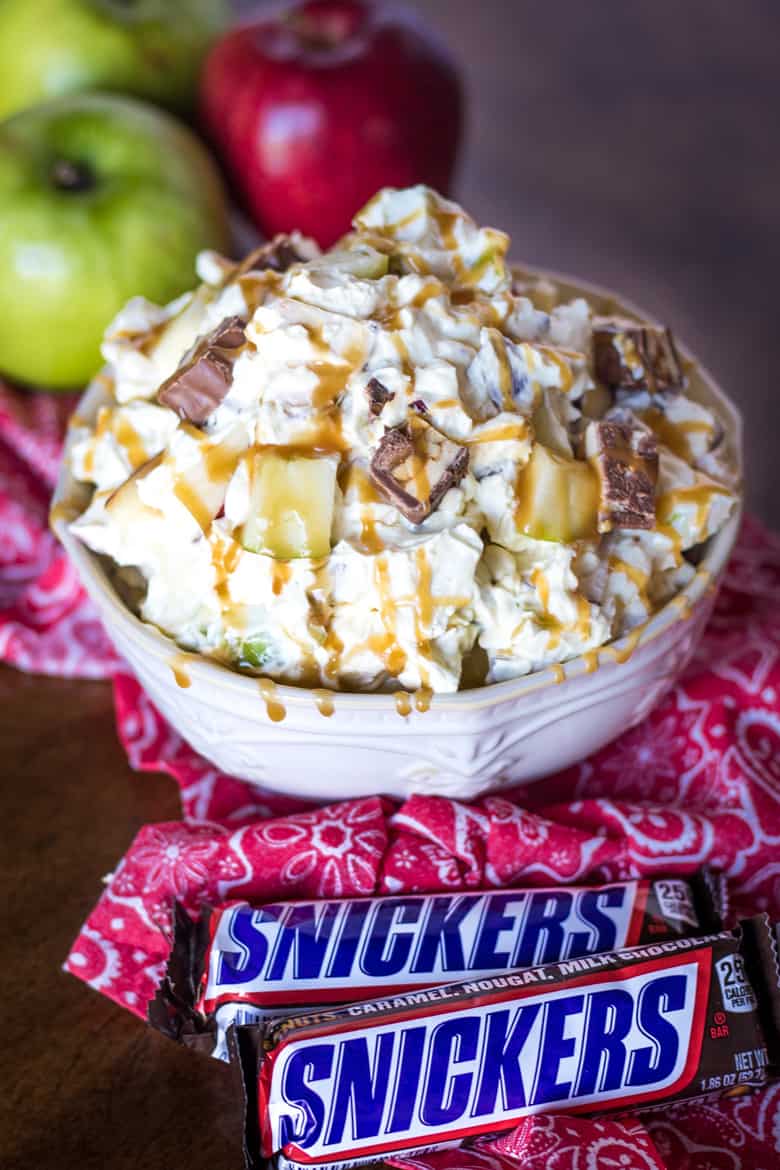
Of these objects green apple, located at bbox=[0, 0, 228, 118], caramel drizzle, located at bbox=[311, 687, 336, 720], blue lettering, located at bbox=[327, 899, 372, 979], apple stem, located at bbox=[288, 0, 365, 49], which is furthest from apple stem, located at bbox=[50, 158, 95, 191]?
blue lettering, located at bbox=[327, 899, 372, 979]

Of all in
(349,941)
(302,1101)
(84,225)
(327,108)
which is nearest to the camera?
(302,1101)

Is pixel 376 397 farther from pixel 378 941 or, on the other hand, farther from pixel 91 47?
pixel 91 47

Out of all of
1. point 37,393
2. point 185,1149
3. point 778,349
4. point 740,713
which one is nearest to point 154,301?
point 37,393

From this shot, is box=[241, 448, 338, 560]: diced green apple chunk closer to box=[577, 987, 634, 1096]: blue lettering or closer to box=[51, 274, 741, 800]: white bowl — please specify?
box=[51, 274, 741, 800]: white bowl

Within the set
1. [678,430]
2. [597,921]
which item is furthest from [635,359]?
[597,921]

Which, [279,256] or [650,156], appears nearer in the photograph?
[279,256]

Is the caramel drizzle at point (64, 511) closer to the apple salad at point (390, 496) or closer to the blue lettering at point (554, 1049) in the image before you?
the apple salad at point (390, 496)
